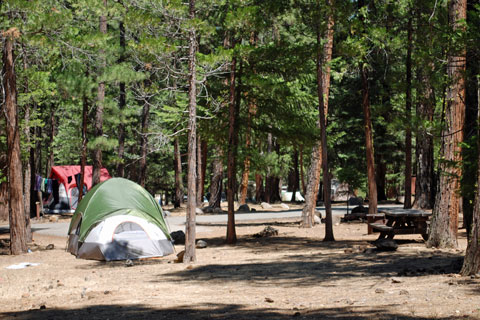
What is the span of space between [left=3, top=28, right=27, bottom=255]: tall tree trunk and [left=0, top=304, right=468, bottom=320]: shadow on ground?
30.0 feet

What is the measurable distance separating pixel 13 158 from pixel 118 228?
4141 mm

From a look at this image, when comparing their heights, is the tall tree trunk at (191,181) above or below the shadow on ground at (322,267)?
above

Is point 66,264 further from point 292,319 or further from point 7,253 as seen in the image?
point 292,319

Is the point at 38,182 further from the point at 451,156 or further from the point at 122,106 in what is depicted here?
the point at 451,156

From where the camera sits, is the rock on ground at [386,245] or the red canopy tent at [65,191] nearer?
the rock on ground at [386,245]

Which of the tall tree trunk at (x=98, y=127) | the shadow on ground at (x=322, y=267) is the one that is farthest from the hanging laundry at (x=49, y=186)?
the shadow on ground at (x=322, y=267)

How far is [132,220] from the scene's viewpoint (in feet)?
51.9

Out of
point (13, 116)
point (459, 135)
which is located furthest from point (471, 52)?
point (13, 116)

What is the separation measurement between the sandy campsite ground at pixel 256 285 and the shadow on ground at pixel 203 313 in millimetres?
13

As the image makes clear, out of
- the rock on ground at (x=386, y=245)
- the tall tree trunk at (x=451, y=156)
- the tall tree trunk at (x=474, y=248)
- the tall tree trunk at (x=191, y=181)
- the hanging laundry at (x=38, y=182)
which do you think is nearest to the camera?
the tall tree trunk at (x=474, y=248)

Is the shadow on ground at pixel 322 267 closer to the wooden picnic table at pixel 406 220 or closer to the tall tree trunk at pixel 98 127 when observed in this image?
the wooden picnic table at pixel 406 220

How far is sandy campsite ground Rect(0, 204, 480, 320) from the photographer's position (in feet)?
24.0

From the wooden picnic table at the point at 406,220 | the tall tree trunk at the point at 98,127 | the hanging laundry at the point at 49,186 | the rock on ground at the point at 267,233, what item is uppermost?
the tall tree trunk at the point at 98,127

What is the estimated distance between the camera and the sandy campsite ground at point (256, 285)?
7.32m
